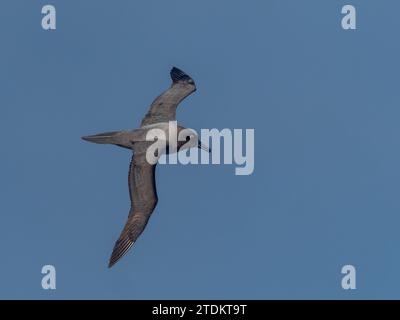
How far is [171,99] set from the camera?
38.2 m

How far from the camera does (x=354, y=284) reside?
34250 mm

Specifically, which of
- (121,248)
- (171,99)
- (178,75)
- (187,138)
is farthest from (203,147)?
(121,248)

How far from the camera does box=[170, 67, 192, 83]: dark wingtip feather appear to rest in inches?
1560

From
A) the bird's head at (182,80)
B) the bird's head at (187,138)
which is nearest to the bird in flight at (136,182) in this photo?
the bird's head at (187,138)

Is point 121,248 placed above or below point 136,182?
below

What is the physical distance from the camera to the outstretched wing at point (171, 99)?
123 ft

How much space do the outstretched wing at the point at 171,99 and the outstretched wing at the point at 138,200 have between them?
2324mm

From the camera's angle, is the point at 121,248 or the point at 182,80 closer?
the point at 121,248

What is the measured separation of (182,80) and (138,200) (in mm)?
6150

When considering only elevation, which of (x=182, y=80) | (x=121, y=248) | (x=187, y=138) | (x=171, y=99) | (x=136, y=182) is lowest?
(x=121, y=248)

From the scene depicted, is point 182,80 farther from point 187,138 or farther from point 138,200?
point 138,200
